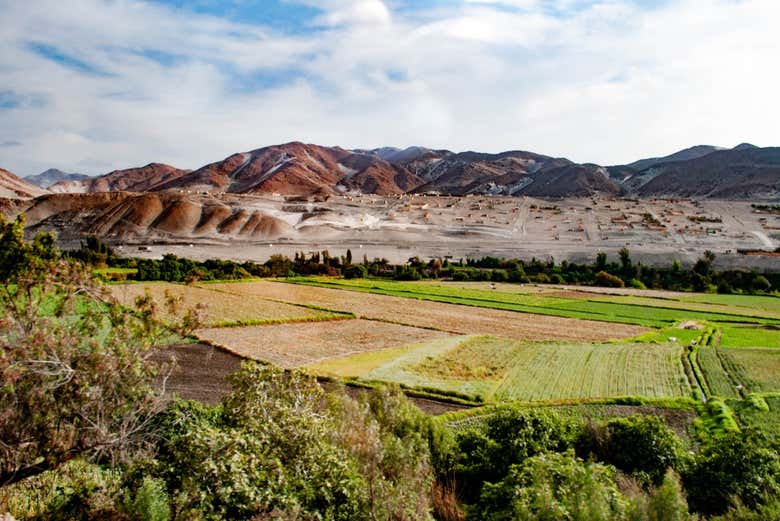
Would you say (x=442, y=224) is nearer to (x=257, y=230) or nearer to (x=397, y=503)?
(x=257, y=230)

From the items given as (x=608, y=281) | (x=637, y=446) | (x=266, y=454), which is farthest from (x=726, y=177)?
(x=266, y=454)

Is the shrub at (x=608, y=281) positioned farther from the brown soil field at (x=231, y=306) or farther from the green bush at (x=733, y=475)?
the green bush at (x=733, y=475)

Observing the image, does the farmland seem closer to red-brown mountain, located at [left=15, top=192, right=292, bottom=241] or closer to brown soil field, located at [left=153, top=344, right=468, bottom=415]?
brown soil field, located at [left=153, top=344, right=468, bottom=415]

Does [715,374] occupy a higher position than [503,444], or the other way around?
[503,444]

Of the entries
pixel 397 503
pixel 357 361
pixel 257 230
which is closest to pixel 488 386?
pixel 357 361

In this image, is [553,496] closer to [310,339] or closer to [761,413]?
[761,413]

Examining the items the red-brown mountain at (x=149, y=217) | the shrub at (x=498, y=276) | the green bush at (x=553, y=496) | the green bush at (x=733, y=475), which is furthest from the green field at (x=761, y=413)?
the red-brown mountain at (x=149, y=217)
